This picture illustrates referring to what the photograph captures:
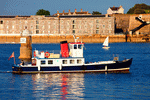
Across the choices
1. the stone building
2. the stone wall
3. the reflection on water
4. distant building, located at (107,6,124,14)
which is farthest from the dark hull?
distant building, located at (107,6,124,14)

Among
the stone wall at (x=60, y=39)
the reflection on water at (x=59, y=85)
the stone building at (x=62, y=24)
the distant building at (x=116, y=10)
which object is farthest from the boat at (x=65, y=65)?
the distant building at (x=116, y=10)

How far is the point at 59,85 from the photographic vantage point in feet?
135

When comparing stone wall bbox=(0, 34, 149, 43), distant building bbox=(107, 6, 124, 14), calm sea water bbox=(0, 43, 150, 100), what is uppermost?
distant building bbox=(107, 6, 124, 14)

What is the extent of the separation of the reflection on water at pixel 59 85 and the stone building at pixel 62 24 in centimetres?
9915

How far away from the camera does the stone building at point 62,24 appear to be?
146250mm

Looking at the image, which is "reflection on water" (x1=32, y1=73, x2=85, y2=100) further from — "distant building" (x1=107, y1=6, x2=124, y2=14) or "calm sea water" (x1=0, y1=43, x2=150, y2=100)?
"distant building" (x1=107, y1=6, x2=124, y2=14)

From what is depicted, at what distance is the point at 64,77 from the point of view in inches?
1809

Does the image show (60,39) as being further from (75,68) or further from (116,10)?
(75,68)

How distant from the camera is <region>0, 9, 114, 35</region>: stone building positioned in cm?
14625

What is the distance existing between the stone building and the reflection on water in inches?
3903

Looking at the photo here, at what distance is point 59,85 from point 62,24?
10610 cm

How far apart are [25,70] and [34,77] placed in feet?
9.03

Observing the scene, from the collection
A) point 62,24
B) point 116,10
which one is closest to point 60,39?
point 62,24

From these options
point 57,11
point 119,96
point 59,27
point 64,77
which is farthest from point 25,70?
point 57,11
